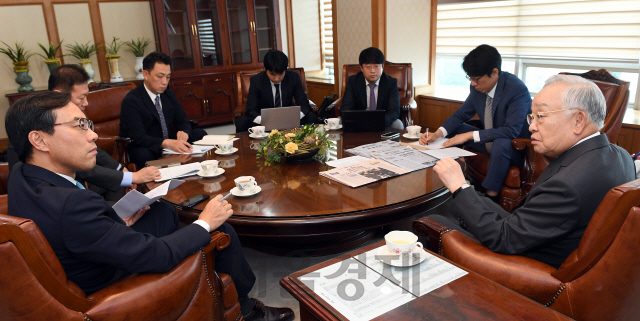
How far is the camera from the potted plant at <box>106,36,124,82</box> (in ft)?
16.6

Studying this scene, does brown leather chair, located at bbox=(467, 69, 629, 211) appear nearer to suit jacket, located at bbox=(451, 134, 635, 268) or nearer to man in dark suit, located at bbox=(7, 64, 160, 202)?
suit jacket, located at bbox=(451, 134, 635, 268)

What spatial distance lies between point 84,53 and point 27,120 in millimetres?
4460

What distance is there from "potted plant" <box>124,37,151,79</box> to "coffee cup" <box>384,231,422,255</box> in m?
5.00

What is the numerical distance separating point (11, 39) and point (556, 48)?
566cm

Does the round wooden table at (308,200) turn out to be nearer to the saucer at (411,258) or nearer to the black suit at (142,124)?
the saucer at (411,258)

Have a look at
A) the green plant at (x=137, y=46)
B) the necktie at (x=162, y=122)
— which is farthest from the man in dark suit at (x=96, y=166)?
the green plant at (x=137, y=46)

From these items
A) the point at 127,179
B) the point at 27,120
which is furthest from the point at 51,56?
the point at 27,120

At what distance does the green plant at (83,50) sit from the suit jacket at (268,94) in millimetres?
2600

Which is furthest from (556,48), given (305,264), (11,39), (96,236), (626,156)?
(11,39)

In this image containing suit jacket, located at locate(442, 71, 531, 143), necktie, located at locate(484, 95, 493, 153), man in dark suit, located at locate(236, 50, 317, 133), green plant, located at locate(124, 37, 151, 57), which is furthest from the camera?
green plant, located at locate(124, 37, 151, 57)

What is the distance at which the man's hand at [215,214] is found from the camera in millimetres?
1417

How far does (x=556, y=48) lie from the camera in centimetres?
368

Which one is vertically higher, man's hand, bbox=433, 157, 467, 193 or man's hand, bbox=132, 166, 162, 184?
man's hand, bbox=433, 157, 467, 193

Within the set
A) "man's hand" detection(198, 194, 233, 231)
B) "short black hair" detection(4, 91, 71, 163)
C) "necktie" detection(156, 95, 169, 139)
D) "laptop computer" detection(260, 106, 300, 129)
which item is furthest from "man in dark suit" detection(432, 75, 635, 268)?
"necktie" detection(156, 95, 169, 139)
